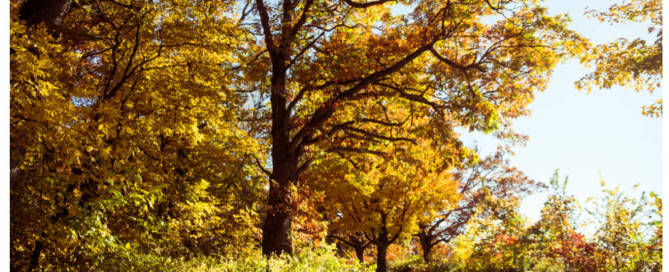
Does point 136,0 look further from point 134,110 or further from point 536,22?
point 536,22

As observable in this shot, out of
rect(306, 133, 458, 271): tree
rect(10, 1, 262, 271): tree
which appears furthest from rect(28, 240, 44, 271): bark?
rect(306, 133, 458, 271): tree

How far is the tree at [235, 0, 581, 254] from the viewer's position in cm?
949

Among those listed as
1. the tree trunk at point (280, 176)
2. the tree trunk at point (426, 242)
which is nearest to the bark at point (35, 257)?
the tree trunk at point (280, 176)

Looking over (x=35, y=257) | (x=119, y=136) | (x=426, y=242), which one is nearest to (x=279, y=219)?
(x=119, y=136)

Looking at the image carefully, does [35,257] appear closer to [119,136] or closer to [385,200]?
[119,136]

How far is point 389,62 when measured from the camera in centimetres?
1059

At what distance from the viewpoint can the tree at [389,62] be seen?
9.49 meters

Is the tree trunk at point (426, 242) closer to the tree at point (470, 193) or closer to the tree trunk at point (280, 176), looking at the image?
the tree at point (470, 193)

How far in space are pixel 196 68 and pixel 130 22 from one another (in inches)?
70.1

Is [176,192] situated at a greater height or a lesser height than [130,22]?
lesser

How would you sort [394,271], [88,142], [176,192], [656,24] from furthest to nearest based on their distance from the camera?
[394,271], [176,192], [656,24], [88,142]

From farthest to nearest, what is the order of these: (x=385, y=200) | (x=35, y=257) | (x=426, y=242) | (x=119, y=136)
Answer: (x=426, y=242) < (x=385, y=200) < (x=119, y=136) < (x=35, y=257)

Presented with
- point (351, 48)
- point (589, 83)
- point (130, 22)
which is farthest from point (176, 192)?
point (589, 83)

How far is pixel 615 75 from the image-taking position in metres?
11.2
